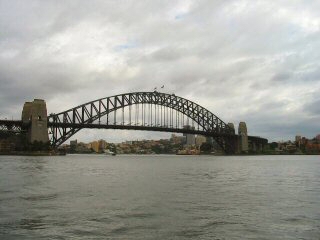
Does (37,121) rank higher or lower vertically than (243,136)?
higher

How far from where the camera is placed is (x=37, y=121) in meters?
117

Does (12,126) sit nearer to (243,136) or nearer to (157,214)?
(243,136)

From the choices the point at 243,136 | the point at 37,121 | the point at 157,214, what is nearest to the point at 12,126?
the point at 37,121

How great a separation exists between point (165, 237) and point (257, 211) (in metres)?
6.06

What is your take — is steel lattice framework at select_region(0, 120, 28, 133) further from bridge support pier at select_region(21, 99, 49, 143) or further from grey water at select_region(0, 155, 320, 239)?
grey water at select_region(0, 155, 320, 239)

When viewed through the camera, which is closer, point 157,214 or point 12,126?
point 157,214

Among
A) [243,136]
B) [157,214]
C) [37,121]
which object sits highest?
[37,121]

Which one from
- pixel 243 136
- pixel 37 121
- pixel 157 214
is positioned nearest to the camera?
pixel 157 214

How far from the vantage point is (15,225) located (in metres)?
14.3

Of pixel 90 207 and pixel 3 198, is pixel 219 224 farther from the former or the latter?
pixel 3 198

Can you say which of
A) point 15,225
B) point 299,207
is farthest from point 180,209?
point 15,225

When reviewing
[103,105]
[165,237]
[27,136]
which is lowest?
[165,237]

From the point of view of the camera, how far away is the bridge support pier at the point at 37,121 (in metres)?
115

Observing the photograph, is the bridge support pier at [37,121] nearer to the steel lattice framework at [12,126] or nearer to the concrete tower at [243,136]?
the steel lattice framework at [12,126]
